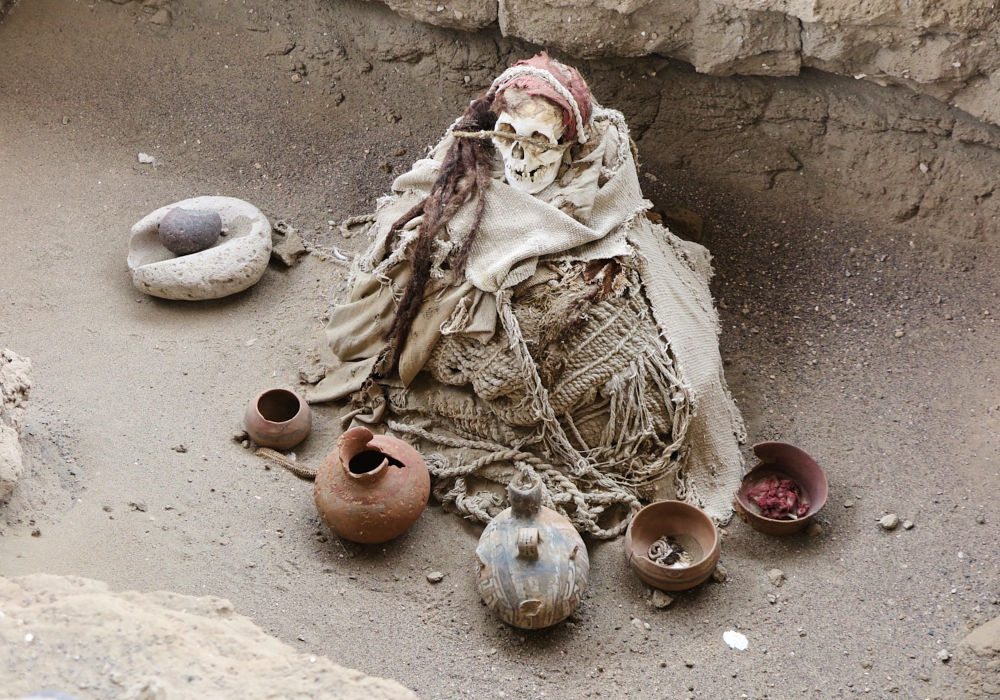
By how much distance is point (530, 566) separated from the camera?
294 centimetres

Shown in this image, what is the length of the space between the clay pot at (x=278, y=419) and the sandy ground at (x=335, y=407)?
99 millimetres

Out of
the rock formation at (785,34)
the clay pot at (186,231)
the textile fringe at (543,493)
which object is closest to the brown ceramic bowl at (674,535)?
the textile fringe at (543,493)

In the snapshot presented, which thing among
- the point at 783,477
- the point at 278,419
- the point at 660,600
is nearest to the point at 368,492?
the point at 278,419

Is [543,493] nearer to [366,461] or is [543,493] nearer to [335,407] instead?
[366,461]

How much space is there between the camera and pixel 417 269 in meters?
3.51

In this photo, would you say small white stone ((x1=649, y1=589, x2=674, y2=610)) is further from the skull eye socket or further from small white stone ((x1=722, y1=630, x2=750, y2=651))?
the skull eye socket

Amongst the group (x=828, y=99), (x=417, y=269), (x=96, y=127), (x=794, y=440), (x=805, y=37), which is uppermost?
(x=805, y=37)

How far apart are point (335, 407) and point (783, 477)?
183cm

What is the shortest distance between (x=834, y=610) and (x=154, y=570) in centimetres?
220

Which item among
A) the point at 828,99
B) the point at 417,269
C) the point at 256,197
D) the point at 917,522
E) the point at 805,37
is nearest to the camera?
the point at 917,522

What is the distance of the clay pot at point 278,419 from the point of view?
353 cm

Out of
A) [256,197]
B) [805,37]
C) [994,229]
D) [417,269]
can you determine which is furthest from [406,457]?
[994,229]

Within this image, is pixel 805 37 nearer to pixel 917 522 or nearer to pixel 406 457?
pixel 917 522

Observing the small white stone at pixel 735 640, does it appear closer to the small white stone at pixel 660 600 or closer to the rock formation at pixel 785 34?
the small white stone at pixel 660 600
